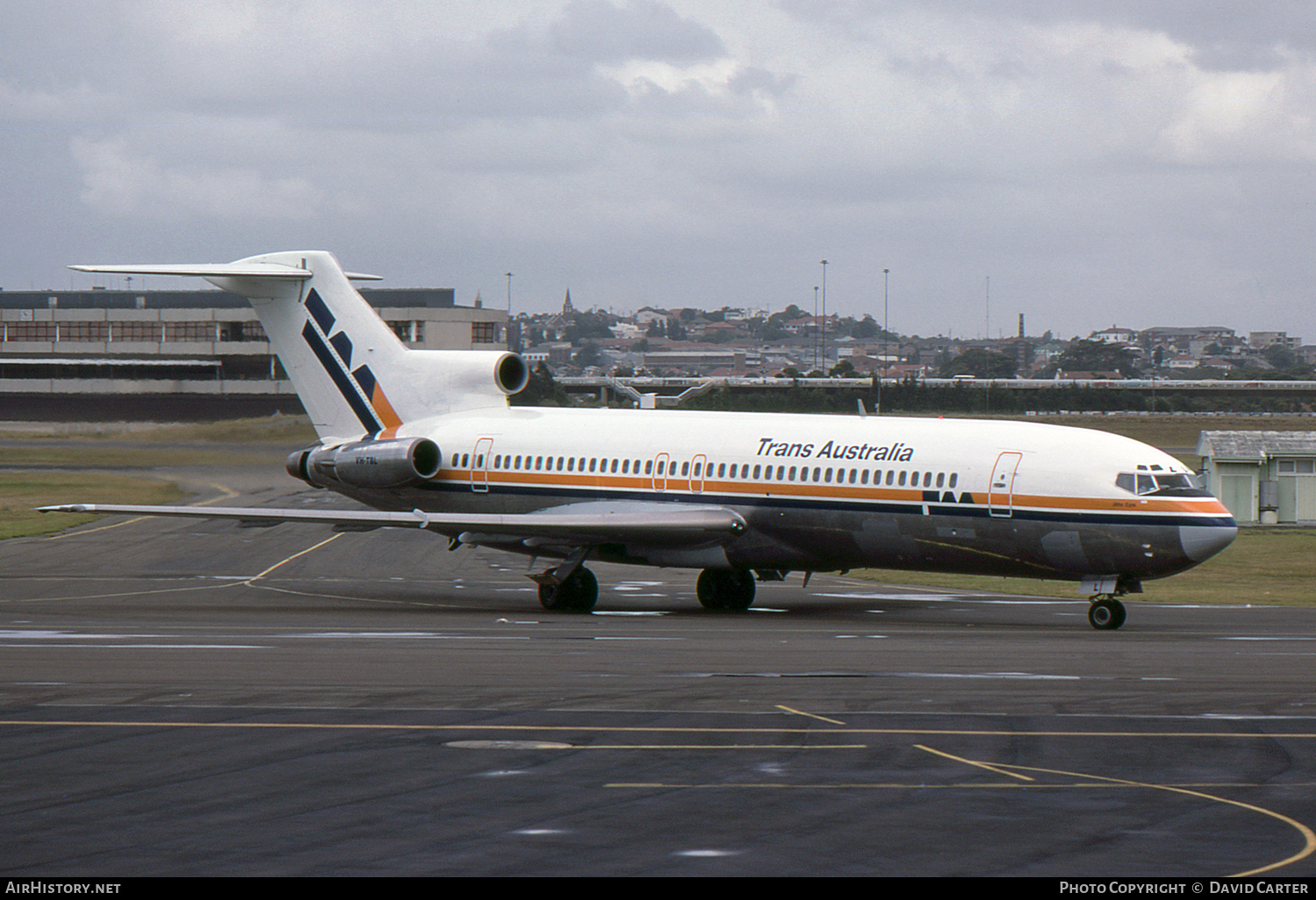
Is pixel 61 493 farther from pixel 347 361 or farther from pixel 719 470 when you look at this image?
pixel 719 470

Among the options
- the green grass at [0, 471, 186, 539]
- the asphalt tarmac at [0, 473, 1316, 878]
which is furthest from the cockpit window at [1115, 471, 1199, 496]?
the green grass at [0, 471, 186, 539]

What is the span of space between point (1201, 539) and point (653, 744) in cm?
1490

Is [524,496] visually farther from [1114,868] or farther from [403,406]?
[1114,868]

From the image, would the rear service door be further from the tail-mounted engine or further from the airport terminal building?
the airport terminal building

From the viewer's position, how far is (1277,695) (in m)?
20.5

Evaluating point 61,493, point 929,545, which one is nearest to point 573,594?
point 929,545

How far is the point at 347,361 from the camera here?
1564 inches

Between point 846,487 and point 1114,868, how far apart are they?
1974cm

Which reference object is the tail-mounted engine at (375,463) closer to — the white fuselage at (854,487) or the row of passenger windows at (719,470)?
the white fuselage at (854,487)

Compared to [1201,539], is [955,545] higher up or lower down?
lower down

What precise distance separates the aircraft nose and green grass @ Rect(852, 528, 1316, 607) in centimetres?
758

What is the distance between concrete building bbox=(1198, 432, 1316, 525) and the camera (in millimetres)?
59844

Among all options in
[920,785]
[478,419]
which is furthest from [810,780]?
[478,419]

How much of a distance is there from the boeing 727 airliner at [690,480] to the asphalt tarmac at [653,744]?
165cm
